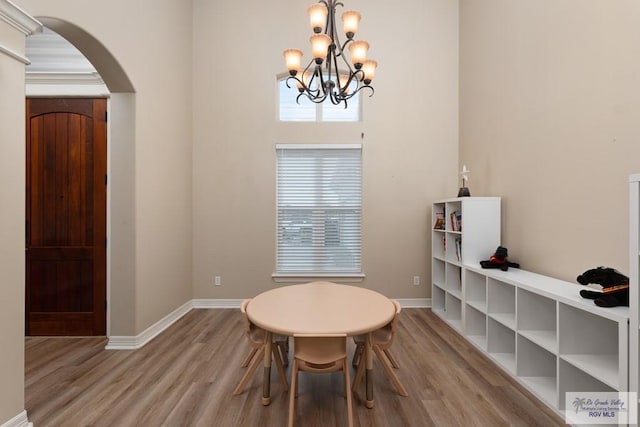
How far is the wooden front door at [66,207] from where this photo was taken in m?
3.24

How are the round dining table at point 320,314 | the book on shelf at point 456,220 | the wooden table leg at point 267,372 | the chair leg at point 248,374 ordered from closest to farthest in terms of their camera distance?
the round dining table at point 320,314, the wooden table leg at point 267,372, the chair leg at point 248,374, the book on shelf at point 456,220

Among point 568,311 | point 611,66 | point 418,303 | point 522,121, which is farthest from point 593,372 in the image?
point 418,303

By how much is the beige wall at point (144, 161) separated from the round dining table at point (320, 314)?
1559mm

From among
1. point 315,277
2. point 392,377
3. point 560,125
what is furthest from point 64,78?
point 560,125

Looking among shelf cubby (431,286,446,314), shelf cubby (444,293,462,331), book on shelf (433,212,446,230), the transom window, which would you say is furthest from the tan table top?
the transom window

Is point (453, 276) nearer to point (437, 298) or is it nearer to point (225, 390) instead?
point (437, 298)

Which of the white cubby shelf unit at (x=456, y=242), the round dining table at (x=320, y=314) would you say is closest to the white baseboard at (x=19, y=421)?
the round dining table at (x=320, y=314)

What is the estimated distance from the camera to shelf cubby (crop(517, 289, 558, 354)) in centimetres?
242

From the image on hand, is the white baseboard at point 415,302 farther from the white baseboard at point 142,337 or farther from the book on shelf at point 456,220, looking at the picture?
the white baseboard at point 142,337

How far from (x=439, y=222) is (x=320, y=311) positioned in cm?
252

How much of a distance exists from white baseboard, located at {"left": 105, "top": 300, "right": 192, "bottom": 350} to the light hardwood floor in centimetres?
7

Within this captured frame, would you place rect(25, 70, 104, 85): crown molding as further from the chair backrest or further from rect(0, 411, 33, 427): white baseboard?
the chair backrest

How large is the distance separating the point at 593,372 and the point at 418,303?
2531mm

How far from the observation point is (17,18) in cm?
174
